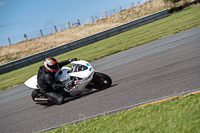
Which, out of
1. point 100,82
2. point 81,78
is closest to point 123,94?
point 100,82

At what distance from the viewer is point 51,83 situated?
25.3 ft

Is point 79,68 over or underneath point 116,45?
over

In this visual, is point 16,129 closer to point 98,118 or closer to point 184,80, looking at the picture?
point 98,118

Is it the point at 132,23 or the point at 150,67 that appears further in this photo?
the point at 132,23

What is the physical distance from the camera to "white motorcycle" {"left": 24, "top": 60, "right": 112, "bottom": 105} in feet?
Result: 25.1

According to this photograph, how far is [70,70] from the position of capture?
8000 millimetres

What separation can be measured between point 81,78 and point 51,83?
92cm

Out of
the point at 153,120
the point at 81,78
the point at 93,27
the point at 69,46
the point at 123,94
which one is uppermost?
the point at 153,120

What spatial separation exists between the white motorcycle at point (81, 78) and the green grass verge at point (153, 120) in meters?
2.32

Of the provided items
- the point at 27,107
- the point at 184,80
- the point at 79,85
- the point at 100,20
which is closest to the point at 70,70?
the point at 79,85

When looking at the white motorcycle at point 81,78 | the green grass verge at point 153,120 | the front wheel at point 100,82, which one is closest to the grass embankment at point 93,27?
the white motorcycle at point 81,78

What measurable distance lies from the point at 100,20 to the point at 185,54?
44375 millimetres

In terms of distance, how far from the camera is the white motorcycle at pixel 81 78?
7641 millimetres

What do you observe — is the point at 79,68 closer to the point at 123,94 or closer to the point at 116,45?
the point at 123,94
